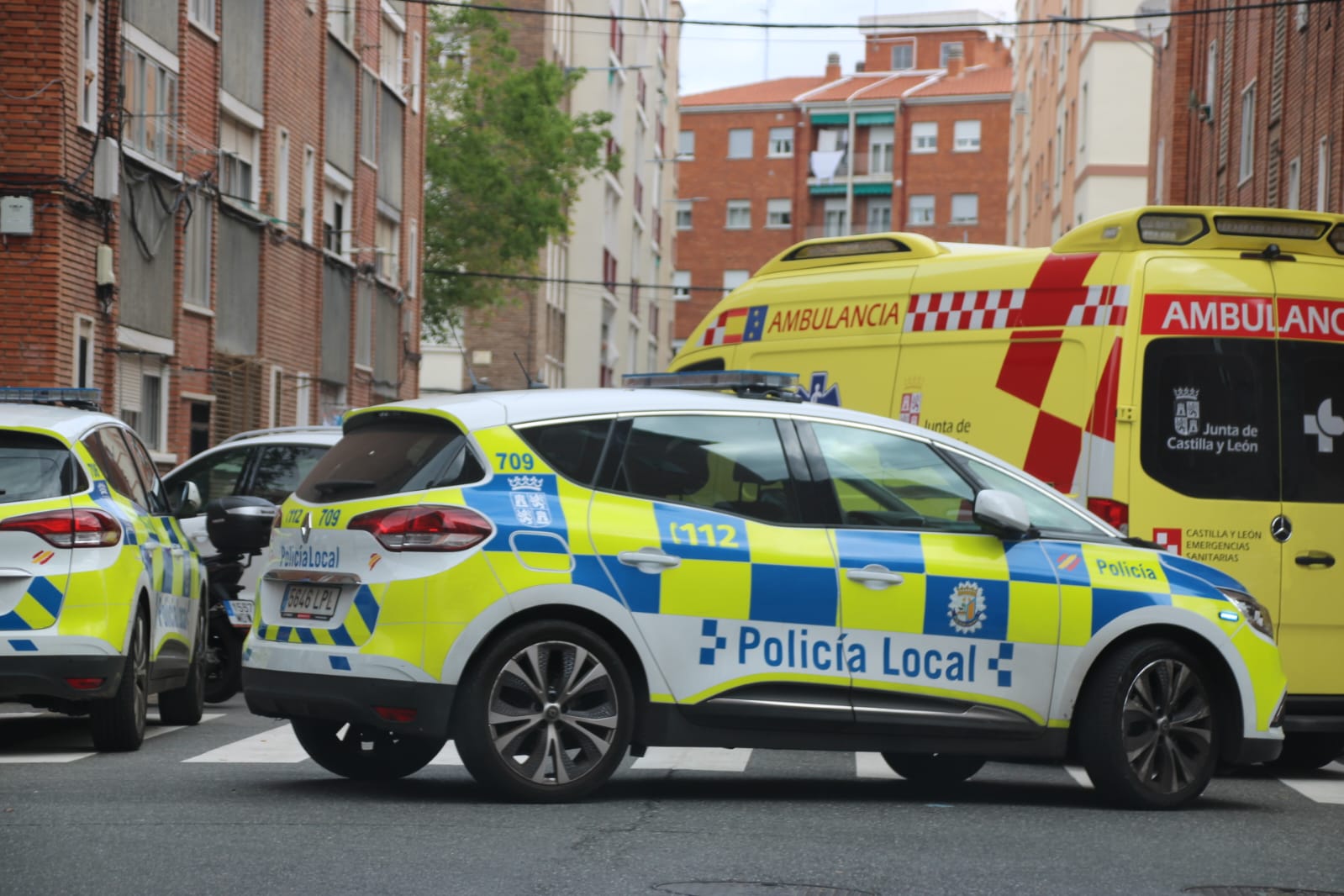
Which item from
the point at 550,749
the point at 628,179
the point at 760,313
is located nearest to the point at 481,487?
the point at 550,749

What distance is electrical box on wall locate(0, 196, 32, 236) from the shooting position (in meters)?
20.0

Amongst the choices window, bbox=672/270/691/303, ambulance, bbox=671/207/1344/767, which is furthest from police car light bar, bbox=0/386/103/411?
window, bbox=672/270/691/303

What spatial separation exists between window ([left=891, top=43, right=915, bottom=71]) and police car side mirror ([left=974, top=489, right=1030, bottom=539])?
325 feet

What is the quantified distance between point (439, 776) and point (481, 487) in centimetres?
171

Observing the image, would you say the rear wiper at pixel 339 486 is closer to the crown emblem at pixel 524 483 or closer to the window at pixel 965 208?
the crown emblem at pixel 524 483

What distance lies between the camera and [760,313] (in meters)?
13.0

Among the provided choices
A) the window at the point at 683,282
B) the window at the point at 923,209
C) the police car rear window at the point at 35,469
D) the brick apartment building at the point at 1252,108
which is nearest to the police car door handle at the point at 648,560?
the police car rear window at the point at 35,469

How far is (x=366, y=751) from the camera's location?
358 inches

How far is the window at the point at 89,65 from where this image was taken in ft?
68.3

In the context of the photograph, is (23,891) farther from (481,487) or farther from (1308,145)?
(1308,145)

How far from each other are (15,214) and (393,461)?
1293 centimetres

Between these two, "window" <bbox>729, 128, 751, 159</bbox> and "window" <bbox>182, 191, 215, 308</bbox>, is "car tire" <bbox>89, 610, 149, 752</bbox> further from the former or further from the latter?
"window" <bbox>729, 128, 751, 159</bbox>

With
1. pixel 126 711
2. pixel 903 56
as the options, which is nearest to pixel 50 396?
pixel 126 711

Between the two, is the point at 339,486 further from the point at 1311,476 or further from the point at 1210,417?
the point at 1311,476
